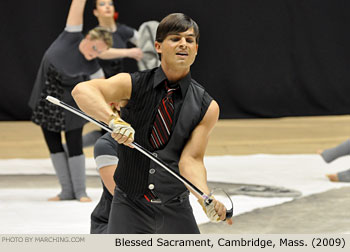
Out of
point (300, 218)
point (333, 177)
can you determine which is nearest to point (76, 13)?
point (300, 218)

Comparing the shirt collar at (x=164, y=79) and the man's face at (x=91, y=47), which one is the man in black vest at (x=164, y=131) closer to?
the shirt collar at (x=164, y=79)

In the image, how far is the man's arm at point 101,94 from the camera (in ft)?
9.37

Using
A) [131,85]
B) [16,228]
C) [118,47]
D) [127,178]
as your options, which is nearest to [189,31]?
[131,85]

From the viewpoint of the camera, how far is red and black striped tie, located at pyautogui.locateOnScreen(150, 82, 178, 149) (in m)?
3.06

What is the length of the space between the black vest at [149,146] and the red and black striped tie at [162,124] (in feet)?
0.06

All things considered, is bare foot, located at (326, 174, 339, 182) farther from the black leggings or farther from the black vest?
the black vest

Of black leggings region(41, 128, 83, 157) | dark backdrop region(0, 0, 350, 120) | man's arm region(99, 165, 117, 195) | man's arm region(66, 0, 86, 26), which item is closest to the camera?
man's arm region(99, 165, 117, 195)

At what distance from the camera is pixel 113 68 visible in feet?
23.2

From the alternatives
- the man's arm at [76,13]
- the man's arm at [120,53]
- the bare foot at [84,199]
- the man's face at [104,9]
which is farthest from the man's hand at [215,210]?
the man's face at [104,9]

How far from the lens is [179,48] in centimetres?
301

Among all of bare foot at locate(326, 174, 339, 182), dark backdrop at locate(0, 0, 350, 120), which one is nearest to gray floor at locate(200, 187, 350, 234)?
bare foot at locate(326, 174, 339, 182)

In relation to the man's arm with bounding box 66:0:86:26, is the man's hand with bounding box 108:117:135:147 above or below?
above

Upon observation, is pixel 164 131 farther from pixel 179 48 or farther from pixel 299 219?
pixel 299 219

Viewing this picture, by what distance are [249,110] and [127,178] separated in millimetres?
8032
